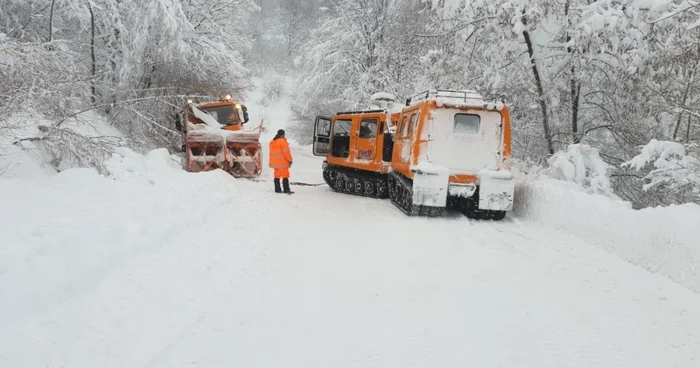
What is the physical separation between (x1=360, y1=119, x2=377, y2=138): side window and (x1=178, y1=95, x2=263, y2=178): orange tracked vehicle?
3571 millimetres

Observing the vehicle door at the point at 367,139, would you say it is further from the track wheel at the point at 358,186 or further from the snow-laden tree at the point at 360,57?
the snow-laden tree at the point at 360,57

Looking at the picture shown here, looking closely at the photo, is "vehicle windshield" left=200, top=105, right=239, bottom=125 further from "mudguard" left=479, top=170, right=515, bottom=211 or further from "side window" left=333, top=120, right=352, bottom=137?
"mudguard" left=479, top=170, right=515, bottom=211

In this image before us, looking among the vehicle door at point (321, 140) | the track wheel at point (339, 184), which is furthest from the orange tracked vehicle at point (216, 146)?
the track wheel at point (339, 184)

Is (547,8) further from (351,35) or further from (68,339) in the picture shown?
(351,35)

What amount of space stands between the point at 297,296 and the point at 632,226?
4.36m

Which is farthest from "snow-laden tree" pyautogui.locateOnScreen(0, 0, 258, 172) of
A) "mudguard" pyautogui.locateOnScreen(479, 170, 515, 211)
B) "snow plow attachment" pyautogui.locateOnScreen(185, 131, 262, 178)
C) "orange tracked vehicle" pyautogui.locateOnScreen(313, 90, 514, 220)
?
"mudguard" pyautogui.locateOnScreen(479, 170, 515, 211)

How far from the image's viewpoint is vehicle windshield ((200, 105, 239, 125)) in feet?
59.2

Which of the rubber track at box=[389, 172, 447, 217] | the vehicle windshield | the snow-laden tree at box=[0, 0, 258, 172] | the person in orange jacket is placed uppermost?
the snow-laden tree at box=[0, 0, 258, 172]

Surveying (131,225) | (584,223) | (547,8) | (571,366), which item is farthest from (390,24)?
(571,366)

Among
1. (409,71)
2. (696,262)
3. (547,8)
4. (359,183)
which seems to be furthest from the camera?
(409,71)

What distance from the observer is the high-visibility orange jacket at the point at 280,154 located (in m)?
12.5

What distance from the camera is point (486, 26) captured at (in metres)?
11.7

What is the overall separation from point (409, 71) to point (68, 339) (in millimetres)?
22989

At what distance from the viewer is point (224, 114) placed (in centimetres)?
1811
